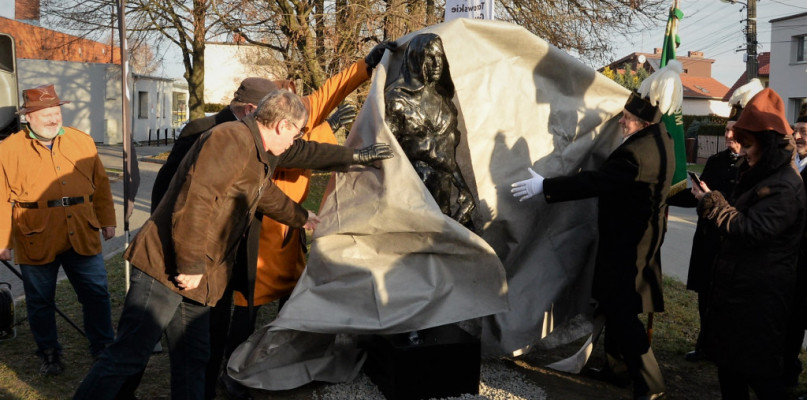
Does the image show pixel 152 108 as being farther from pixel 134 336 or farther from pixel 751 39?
pixel 134 336

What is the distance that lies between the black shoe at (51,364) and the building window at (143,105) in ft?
90.3

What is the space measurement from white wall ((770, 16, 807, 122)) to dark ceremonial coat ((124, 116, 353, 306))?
35.0 meters

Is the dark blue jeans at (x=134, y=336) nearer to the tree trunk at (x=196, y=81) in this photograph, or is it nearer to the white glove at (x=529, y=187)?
the white glove at (x=529, y=187)

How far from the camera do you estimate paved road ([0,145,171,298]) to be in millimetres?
7262

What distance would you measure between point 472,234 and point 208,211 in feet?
4.67

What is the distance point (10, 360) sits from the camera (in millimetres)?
4641

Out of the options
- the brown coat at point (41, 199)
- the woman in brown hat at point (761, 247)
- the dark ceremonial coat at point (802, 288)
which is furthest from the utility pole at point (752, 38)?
the brown coat at point (41, 199)

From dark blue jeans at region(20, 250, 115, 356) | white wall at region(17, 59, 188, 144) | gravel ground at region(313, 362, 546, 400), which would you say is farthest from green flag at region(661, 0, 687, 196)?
white wall at region(17, 59, 188, 144)

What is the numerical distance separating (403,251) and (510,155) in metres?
1.11

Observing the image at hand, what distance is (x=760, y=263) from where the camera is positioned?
312 cm

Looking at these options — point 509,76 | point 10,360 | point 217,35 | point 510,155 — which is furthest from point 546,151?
point 217,35

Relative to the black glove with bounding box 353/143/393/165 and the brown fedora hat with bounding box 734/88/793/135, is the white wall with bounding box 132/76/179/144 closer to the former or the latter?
the black glove with bounding box 353/143/393/165

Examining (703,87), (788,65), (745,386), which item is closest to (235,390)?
(745,386)

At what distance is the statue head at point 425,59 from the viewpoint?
12.9ft
